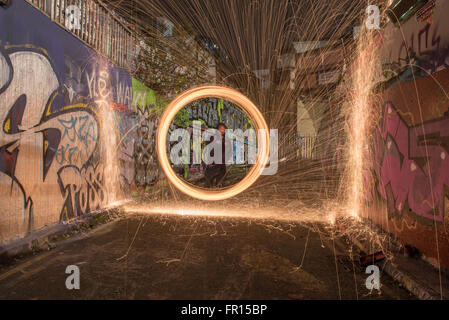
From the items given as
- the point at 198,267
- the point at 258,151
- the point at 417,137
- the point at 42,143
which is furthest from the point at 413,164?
the point at 42,143

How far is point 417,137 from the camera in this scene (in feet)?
13.0

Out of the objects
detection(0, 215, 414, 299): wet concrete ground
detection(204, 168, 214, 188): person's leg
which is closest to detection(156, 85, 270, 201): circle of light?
detection(0, 215, 414, 299): wet concrete ground

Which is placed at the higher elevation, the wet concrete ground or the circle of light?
the circle of light

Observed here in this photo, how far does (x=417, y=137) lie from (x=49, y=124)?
6229 millimetres

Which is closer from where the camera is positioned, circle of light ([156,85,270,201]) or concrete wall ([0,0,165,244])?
concrete wall ([0,0,165,244])

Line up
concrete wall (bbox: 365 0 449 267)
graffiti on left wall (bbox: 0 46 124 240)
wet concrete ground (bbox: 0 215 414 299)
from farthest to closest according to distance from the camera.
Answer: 1. graffiti on left wall (bbox: 0 46 124 240)
2. concrete wall (bbox: 365 0 449 267)
3. wet concrete ground (bbox: 0 215 414 299)

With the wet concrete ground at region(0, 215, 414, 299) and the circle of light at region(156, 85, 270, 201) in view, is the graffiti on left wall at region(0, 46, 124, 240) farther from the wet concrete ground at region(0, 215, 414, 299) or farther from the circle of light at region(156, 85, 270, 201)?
the circle of light at region(156, 85, 270, 201)

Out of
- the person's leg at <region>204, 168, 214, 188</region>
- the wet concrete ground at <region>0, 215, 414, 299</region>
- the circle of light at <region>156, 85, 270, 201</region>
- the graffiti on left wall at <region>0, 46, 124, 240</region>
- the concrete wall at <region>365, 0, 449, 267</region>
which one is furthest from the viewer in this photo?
the person's leg at <region>204, 168, 214, 188</region>

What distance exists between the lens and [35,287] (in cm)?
322

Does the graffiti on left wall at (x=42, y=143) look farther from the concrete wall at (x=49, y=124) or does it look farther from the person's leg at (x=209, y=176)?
the person's leg at (x=209, y=176)

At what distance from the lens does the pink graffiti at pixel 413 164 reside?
11.3 feet

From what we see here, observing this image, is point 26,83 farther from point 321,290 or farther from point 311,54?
point 311,54

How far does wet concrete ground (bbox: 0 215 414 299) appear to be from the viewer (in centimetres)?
310

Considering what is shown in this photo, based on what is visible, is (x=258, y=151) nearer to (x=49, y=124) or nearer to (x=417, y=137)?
(x=417, y=137)
